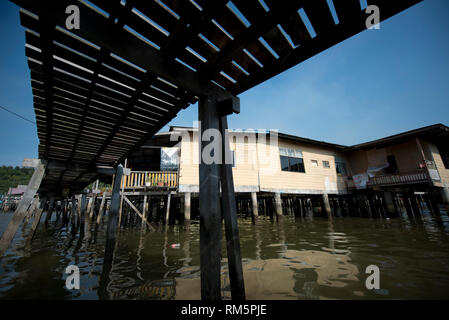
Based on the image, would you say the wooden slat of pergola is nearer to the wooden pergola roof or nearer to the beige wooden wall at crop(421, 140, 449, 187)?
the wooden pergola roof

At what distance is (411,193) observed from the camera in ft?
44.4

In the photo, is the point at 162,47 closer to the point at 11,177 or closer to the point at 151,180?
the point at 151,180

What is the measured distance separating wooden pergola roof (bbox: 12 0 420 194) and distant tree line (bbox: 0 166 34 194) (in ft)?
363

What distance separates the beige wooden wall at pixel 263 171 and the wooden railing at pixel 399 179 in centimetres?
226

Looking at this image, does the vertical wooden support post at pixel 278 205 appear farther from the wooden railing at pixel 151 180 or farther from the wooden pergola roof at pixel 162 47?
the wooden pergola roof at pixel 162 47

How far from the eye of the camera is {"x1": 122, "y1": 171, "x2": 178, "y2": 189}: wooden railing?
38.1ft

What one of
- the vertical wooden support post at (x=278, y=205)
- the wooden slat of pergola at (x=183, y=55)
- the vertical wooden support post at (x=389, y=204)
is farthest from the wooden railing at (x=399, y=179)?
the wooden slat of pergola at (x=183, y=55)

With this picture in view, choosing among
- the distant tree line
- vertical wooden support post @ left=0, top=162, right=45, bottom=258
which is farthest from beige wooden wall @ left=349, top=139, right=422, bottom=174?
the distant tree line

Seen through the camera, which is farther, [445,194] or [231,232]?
[445,194]

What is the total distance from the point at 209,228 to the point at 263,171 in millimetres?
10420

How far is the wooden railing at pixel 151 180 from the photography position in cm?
1162

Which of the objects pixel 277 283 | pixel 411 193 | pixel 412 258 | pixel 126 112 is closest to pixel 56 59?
pixel 126 112

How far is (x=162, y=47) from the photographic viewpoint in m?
1.92

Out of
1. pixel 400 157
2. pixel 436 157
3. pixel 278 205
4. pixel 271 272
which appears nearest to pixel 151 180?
pixel 278 205
